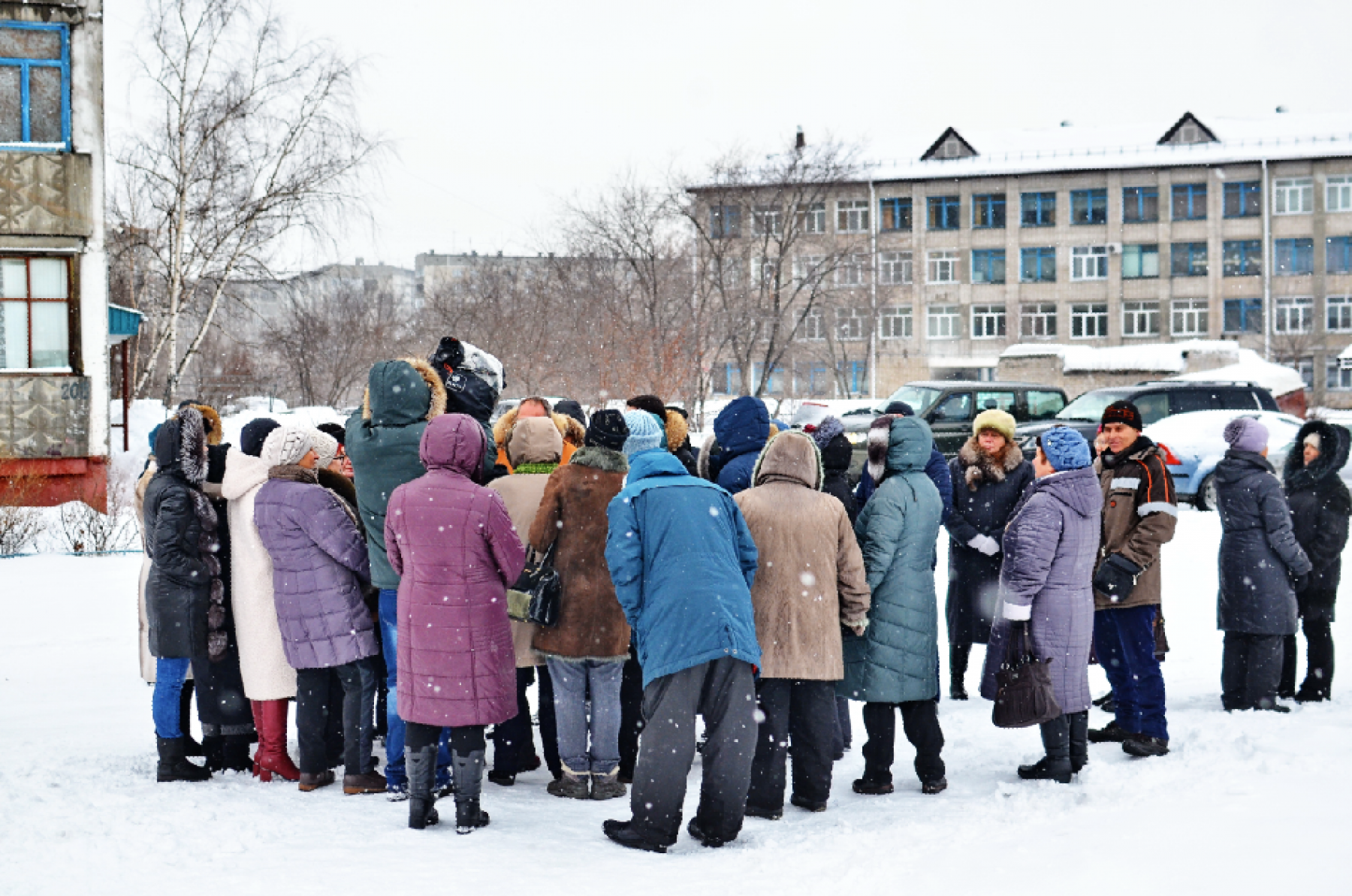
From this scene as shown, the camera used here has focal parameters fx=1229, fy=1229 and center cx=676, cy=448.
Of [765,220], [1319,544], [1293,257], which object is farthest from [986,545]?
[1293,257]

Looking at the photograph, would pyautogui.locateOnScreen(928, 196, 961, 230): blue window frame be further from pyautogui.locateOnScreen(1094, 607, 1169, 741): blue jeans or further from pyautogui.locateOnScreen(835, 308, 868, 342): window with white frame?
pyautogui.locateOnScreen(1094, 607, 1169, 741): blue jeans

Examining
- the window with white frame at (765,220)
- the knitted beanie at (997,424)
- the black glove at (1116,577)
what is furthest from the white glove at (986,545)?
the window with white frame at (765,220)

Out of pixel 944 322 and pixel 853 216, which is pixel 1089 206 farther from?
pixel 853 216

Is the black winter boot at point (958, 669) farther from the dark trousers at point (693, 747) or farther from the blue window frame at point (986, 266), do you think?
the blue window frame at point (986, 266)

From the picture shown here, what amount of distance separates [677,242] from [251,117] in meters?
16.1

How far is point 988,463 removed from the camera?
714 cm

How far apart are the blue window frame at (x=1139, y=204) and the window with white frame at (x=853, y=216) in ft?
36.5

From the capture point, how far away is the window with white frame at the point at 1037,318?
179 ft

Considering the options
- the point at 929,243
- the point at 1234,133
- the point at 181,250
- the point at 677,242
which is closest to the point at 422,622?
the point at 181,250

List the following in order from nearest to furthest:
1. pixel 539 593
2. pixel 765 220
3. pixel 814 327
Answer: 1. pixel 539 593
2. pixel 765 220
3. pixel 814 327

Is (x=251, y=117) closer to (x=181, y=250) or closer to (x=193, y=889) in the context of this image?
(x=181, y=250)

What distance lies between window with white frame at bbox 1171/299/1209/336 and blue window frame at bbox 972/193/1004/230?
8.45 metres

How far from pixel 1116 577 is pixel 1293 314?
171 feet

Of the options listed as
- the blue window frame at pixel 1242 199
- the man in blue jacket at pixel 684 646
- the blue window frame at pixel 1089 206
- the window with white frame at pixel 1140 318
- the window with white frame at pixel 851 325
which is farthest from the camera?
the window with white frame at pixel 1140 318
